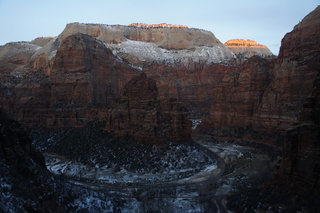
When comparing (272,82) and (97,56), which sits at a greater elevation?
(97,56)

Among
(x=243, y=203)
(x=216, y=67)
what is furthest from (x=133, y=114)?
(x=216, y=67)

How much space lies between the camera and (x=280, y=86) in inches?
1948

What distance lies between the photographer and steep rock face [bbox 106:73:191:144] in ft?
138

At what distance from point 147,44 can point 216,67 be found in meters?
51.2

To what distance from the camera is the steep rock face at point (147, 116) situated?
138ft

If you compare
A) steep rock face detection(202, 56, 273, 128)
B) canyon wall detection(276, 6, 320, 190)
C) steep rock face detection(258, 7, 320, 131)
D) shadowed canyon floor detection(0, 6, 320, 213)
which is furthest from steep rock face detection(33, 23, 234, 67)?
canyon wall detection(276, 6, 320, 190)

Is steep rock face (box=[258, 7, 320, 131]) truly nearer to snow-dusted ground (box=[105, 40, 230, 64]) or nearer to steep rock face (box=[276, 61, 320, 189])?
steep rock face (box=[276, 61, 320, 189])

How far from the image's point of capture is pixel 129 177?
118 ft

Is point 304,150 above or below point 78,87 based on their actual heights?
below

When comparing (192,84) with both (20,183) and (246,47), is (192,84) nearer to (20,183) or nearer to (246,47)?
(20,183)

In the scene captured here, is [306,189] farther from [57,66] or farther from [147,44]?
[147,44]

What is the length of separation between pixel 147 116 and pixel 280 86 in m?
23.2

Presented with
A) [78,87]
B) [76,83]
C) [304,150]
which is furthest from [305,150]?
[76,83]

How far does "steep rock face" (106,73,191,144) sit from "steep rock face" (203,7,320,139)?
A: 15.9 meters
